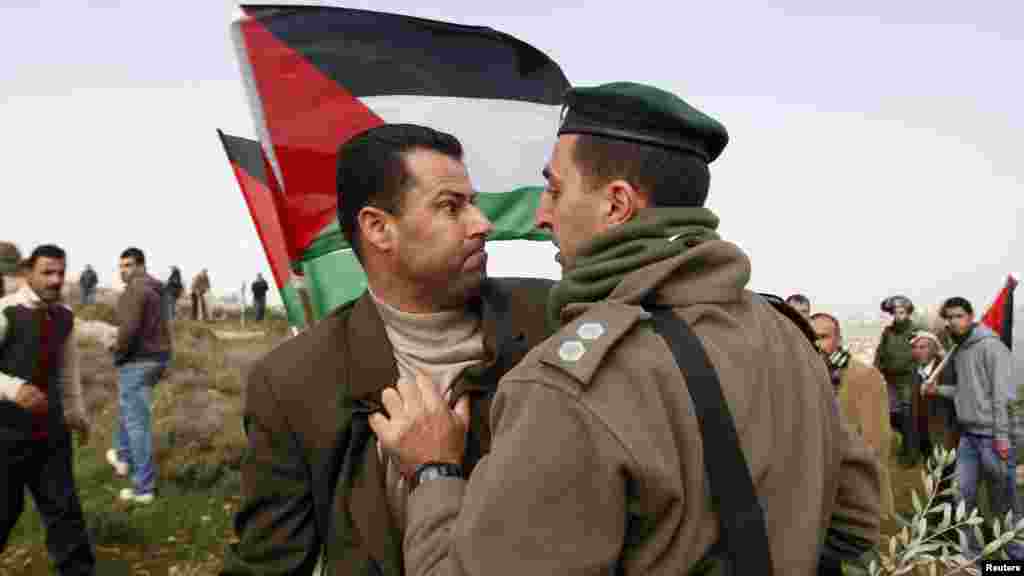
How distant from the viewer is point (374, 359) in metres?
2.33

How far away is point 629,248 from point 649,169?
0.19 meters

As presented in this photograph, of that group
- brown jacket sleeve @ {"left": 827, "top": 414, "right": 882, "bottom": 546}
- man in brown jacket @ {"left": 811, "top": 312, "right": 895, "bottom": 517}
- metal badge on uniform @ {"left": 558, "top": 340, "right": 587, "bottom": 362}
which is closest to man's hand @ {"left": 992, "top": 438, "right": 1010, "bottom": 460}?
man in brown jacket @ {"left": 811, "top": 312, "right": 895, "bottom": 517}

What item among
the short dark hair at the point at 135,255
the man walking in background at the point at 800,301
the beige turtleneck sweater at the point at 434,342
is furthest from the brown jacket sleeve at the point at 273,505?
the short dark hair at the point at 135,255

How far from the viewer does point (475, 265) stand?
2.53 meters

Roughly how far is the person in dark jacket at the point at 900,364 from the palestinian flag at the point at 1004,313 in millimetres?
994

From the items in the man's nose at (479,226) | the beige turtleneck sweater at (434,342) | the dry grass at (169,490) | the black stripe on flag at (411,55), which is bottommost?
the dry grass at (169,490)

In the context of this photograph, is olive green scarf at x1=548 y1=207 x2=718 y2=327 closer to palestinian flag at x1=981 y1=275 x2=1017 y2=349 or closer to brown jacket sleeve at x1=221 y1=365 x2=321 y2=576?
brown jacket sleeve at x1=221 y1=365 x2=321 y2=576

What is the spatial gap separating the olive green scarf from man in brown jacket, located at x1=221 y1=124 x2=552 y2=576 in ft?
1.59

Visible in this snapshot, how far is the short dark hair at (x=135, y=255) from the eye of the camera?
8.62 m

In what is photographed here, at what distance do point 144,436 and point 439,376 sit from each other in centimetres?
686

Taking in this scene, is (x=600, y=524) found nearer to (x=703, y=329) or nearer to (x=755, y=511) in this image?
(x=755, y=511)

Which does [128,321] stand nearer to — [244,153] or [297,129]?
[244,153]

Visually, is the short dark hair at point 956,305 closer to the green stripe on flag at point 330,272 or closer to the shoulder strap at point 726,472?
the green stripe on flag at point 330,272

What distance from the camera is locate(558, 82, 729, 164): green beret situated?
5.82ft
